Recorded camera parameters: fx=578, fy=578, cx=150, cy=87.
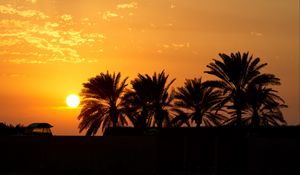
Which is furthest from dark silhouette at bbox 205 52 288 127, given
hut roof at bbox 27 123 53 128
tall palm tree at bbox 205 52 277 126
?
hut roof at bbox 27 123 53 128

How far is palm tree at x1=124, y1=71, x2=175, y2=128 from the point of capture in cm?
5825

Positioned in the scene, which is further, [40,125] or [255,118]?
[40,125]

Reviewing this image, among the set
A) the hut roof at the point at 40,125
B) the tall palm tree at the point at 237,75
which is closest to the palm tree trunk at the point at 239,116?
the tall palm tree at the point at 237,75

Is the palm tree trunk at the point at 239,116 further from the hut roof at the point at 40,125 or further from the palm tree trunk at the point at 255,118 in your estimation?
the hut roof at the point at 40,125

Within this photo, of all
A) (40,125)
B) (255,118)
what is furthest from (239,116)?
(40,125)

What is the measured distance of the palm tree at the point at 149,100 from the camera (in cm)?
5825

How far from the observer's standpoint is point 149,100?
193 ft

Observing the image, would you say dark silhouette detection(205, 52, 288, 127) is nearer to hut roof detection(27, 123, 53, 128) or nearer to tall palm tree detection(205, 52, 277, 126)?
tall palm tree detection(205, 52, 277, 126)

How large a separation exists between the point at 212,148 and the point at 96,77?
2230cm

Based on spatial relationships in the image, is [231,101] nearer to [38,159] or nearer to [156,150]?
[156,150]

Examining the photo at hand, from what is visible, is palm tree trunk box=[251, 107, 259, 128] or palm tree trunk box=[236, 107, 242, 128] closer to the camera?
palm tree trunk box=[236, 107, 242, 128]

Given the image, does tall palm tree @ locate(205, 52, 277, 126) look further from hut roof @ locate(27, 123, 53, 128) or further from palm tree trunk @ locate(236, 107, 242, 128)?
hut roof @ locate(27, 123, 53, 128)

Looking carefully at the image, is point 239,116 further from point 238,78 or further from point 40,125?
point 40,125

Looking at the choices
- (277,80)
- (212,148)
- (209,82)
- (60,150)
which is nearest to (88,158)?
(60,150)
